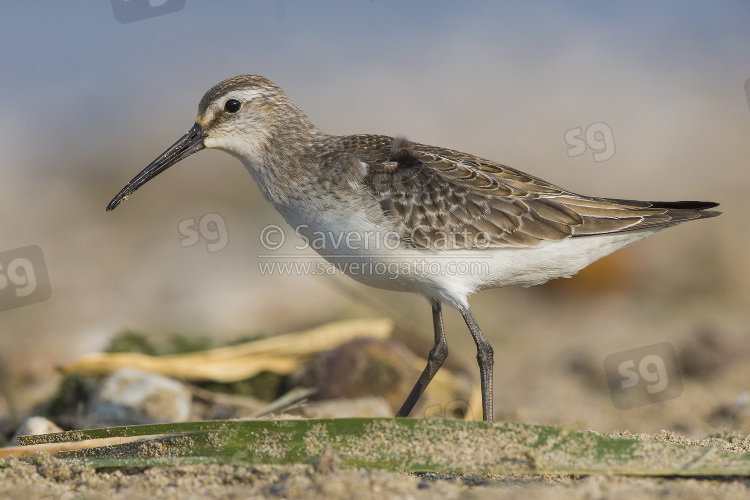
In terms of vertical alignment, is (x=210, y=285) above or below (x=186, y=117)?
below

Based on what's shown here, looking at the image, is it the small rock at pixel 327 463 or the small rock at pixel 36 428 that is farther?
the small rock at pixel 36 428

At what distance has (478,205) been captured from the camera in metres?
4.73

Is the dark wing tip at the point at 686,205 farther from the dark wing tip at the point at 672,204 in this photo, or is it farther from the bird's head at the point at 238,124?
the bird's head at the point at 238,124

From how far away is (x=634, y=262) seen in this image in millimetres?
10453

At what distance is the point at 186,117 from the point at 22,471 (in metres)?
15.6

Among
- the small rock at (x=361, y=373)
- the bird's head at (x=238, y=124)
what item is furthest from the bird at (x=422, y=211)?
the small rock at (x=361, y=373)

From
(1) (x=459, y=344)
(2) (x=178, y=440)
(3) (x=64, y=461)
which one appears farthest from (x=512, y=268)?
(1) (x=459, y=344)

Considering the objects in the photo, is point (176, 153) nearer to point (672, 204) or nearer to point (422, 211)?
point (422, 211)

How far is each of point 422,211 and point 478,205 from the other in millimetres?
376

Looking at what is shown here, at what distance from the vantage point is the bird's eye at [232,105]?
16.7 ft

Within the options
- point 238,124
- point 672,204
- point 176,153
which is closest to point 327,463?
point 238,124

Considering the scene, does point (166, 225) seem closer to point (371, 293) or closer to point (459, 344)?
point (371, 293)

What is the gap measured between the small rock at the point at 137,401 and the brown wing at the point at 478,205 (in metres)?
2.31

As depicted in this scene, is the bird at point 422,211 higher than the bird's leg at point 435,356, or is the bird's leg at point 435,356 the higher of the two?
the bird at point 422,211
